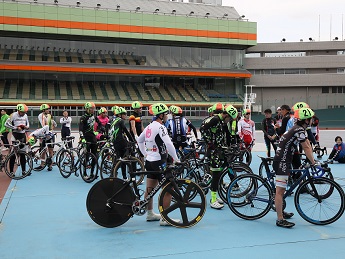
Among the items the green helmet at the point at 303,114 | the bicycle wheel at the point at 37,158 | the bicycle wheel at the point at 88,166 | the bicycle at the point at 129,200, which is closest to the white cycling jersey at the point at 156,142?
the bicycle at the point at 129,200

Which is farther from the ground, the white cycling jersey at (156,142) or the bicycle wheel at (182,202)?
the white cycling jersey at (156,142)

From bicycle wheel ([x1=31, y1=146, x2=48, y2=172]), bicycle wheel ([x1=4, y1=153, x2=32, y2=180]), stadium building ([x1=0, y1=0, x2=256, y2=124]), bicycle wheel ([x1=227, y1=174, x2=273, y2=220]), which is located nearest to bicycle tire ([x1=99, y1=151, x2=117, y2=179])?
Answer: bicycle wheel ([x1=4, y1=153, x2=32, y2=180])

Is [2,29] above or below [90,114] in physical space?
above

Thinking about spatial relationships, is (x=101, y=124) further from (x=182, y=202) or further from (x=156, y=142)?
(x=182, y=202)

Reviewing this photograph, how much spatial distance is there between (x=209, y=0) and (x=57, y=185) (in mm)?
56003

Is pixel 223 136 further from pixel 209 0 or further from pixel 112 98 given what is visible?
A: pixel 209 0

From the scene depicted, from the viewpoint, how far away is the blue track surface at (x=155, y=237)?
5.53 meters

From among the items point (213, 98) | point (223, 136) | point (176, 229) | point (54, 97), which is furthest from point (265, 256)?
point (213, 98)

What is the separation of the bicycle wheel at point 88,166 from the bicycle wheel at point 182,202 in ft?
14.8

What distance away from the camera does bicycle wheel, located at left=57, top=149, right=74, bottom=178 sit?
11.7m

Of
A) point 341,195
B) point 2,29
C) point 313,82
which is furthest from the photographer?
point 313,82

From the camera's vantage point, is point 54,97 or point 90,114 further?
point 54,97

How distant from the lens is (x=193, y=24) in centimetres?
5309

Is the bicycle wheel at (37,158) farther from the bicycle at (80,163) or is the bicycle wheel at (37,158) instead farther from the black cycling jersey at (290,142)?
the black cycling jersey at (290,142)
